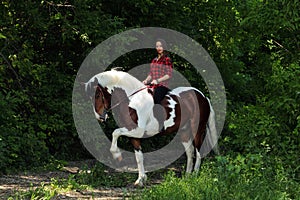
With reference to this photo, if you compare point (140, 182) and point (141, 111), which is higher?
point (141, 111)

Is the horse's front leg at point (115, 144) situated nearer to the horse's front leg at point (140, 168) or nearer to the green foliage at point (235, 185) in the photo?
the horse's front leg at point (140, 168)

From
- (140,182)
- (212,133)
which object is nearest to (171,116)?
(212,133)

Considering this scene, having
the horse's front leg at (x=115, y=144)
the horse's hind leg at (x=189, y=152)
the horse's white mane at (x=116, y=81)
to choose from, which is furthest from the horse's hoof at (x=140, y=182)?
the horse's white mane at (x=116, y=81)

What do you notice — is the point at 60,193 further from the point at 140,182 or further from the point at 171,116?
the point at 171,116

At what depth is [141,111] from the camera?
28.2 feet

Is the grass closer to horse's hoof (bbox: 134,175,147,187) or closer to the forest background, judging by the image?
the forest background

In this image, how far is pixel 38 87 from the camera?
11258 mm

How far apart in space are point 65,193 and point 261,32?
4405mm

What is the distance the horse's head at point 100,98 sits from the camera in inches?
331

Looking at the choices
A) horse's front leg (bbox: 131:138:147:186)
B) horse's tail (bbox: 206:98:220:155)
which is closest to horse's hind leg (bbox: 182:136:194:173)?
horse's tail (bbox: 206:98:220:155)

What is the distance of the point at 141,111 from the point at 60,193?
6.80 feet

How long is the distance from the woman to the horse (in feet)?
0.55

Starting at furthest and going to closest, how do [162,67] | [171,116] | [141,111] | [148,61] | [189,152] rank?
[148,61] → [189,152] → [171,116] → [162,67] → [141,111]

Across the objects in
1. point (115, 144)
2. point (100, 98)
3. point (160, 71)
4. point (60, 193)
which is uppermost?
point (160, 71)
